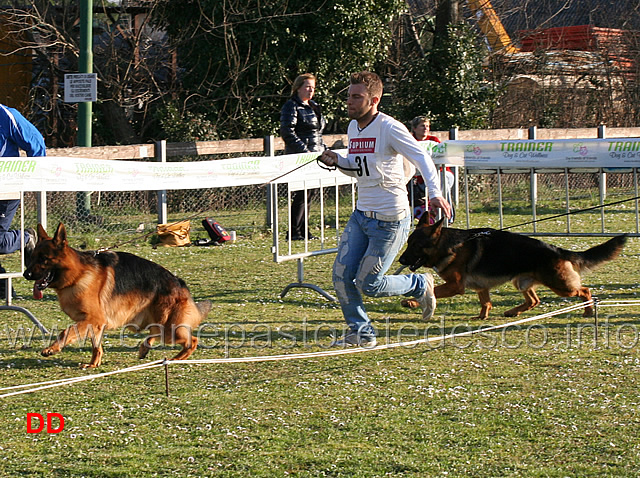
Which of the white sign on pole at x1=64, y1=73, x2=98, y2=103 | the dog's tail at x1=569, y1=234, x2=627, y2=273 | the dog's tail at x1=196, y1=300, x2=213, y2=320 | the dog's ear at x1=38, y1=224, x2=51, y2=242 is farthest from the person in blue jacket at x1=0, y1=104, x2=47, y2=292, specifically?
the white sign on pole at x1=64, y1=73, x2=98, y2=103

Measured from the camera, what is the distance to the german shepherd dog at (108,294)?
5.71 m

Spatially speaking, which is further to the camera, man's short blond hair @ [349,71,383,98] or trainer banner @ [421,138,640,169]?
trainer banner @ [421,138,640,169]

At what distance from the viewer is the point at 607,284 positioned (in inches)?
354

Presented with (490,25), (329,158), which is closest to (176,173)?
(329,158)

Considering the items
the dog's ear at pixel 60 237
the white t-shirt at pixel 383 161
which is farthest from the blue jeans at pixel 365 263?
the dog's ear at pixel 60 237

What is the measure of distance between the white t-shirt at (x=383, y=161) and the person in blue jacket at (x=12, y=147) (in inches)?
126

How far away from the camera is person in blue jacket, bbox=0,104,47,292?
7406 mm

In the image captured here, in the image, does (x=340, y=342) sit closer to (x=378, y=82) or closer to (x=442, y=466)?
(x=378, y=82)

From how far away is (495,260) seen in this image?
741 cm

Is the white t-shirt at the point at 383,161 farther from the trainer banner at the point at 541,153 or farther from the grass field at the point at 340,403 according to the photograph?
the trainer banner at the point at 541,153

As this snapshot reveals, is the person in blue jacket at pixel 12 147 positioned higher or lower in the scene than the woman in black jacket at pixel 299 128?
lower

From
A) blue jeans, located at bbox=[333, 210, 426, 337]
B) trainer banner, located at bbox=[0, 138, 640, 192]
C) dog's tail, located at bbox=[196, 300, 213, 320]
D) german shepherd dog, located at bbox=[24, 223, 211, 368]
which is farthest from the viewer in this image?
trainer banner, located at bbox=[0, 138, 640, 192]

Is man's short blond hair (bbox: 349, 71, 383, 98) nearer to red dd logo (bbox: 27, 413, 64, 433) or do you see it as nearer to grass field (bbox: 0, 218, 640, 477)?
grass field (bbox: 0, 218, 640, 477)

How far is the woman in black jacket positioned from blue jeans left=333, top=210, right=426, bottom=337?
4.95 meters
